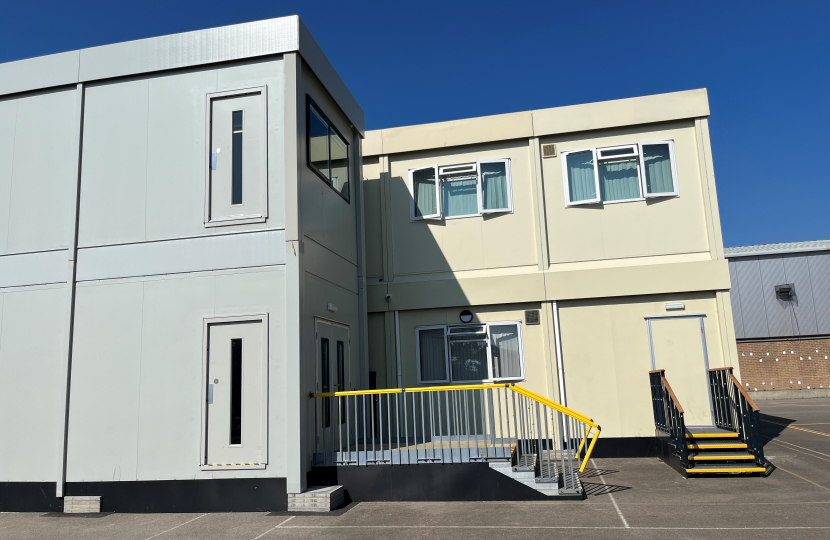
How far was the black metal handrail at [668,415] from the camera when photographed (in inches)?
328

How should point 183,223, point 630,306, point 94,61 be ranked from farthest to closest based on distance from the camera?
point 630,306, point 94,61, point 183,223

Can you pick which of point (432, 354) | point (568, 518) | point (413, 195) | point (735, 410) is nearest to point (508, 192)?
point (413, 195)

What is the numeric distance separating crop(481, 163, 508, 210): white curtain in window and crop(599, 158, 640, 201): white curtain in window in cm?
176

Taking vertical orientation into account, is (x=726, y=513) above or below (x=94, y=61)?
below

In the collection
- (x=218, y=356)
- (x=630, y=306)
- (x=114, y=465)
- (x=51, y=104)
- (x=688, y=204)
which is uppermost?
(x=51, y=104)

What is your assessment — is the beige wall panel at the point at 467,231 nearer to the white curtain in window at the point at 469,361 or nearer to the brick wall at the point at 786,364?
the white curtain in window at the point at 469,361

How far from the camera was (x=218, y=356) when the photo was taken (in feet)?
24.7

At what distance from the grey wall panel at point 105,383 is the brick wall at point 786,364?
23827mm

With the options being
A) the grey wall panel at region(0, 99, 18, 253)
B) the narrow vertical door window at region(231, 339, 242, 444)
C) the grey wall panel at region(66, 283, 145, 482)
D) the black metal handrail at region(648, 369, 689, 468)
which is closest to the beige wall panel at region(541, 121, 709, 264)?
the black metal handrail at region(648, 369, 689, 468)

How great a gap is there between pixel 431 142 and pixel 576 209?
9.87ft

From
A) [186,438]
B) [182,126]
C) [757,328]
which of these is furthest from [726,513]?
[757,328]

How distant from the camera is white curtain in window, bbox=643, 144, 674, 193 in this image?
424 inches

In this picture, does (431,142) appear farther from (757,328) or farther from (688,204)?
(757,328)

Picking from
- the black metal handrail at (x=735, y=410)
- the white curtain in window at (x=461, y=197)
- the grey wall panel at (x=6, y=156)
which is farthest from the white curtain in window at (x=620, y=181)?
the grey wall panel at (x=6, y=156)
